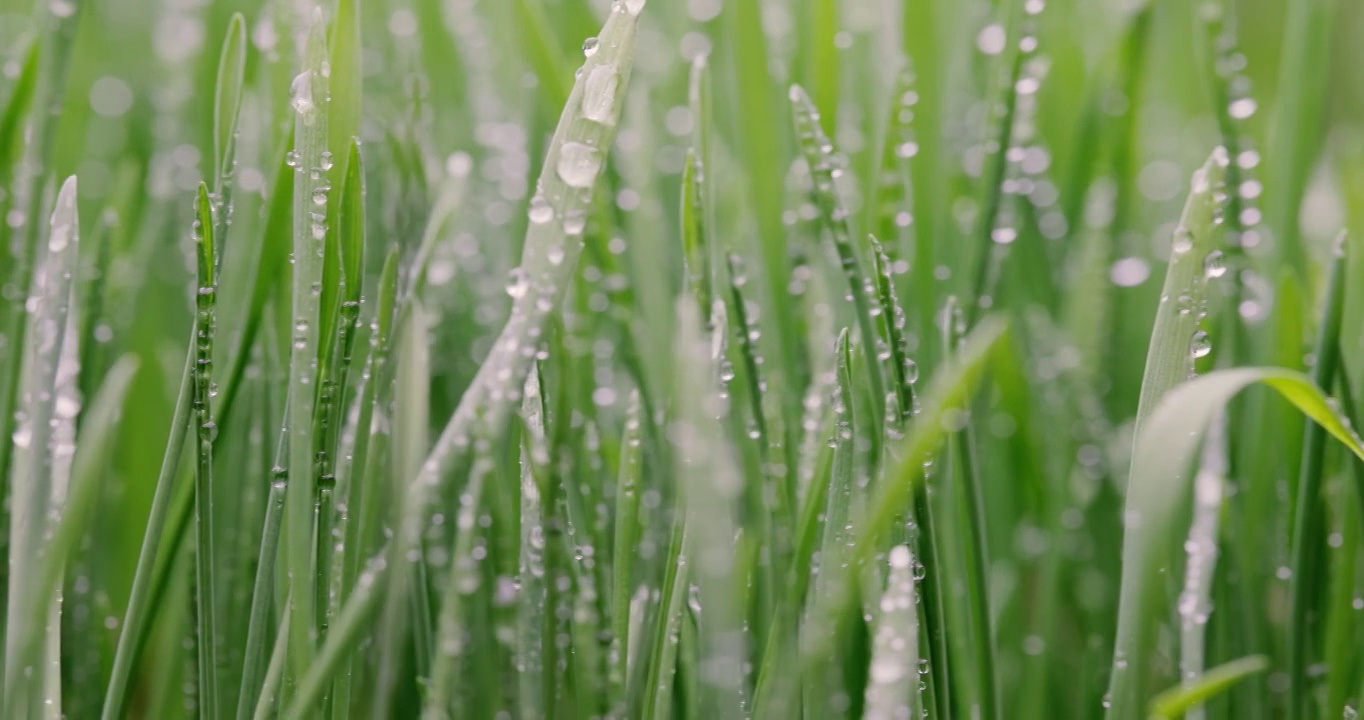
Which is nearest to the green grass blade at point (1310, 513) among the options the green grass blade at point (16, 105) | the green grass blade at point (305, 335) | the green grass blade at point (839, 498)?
the green grass blade at point (839, 498)

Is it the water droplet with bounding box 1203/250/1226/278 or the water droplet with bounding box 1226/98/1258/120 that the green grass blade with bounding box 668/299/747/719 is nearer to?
the water droplet with bounding box 1203/250/1226/278

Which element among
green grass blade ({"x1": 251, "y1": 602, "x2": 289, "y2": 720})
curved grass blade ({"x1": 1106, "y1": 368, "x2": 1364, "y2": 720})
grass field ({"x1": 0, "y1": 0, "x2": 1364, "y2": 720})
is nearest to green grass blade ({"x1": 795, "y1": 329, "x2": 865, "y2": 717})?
grass field ({"x1": 0, "y1": 0, "x2": 1364, "y2": 720})

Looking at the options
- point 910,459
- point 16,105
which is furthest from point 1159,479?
point 16,105

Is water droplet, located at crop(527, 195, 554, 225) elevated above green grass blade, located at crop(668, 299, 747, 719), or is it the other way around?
water droplet, located at crop(527, 195, 554, 225)

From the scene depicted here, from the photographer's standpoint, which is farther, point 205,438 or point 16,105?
point 16,105

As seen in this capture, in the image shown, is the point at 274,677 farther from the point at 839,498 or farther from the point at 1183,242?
the point at 1183,242

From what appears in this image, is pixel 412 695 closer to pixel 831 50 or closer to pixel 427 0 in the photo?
pixel 831 50

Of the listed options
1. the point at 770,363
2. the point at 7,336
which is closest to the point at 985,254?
the point at 770,363
